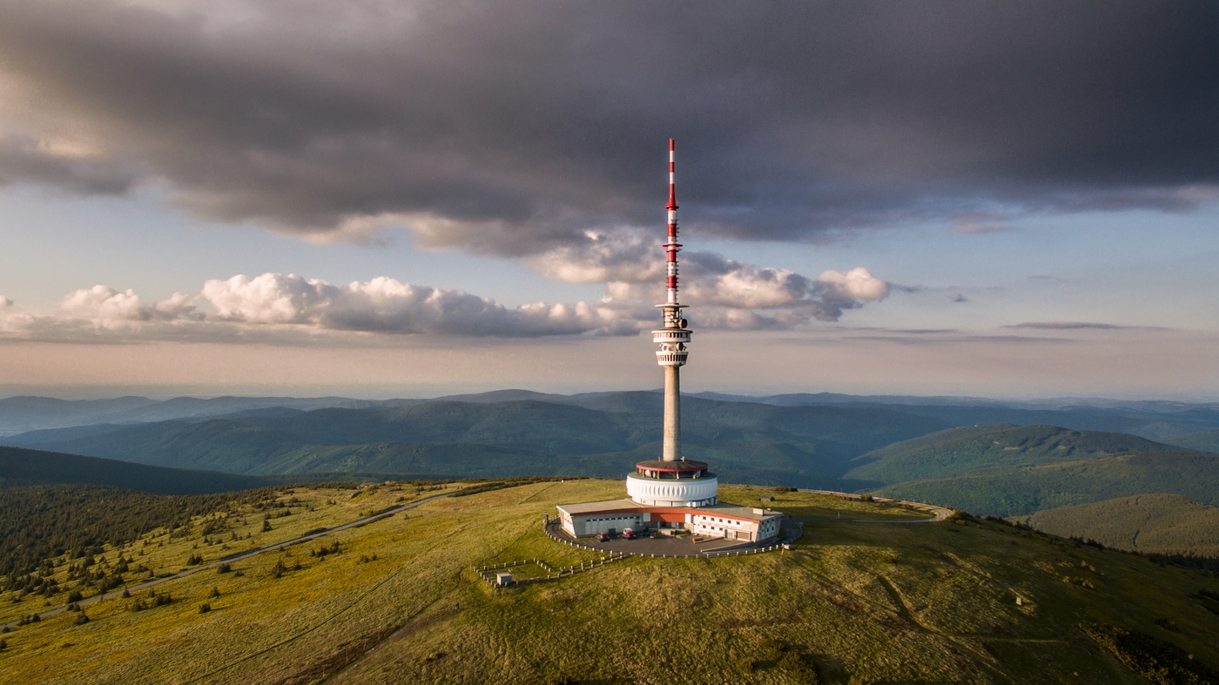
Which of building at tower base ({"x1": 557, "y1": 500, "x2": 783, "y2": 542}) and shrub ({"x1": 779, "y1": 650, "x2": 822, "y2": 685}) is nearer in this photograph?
shrub ({"x1": 779, "y1": 650, "x2": 822, "y2": 685})

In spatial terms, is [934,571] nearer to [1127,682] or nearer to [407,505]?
[1127,682]

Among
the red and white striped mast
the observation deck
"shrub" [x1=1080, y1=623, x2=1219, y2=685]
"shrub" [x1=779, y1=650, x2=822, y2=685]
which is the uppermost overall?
the red and white striped mast

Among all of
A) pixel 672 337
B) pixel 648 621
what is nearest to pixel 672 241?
pixel 672 337

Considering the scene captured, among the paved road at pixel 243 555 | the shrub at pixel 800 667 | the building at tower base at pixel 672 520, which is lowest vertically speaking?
the paved road at pixel 243 555

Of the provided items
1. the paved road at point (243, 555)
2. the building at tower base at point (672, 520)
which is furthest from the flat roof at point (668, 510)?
the paved road at point (243, 555)

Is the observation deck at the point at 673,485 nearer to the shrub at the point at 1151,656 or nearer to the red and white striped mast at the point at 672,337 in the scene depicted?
the red and white striped mast at the point at 672,337

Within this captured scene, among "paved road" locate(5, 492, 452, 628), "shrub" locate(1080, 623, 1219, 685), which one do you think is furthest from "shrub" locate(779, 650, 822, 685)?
"paved road" locate(5, 492, 452, 628)

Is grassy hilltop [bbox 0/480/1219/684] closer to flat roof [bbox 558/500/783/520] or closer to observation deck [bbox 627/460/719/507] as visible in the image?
flat roof [bbox 558/500/783/520]
